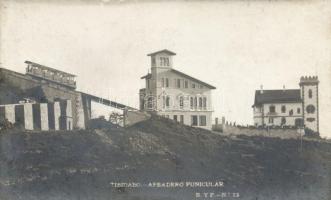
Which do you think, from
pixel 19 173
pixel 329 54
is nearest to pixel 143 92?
pixel 19 173

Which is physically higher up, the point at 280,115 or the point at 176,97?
the point at 176,97

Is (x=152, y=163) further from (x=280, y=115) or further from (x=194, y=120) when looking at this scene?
(x=280, y=115)

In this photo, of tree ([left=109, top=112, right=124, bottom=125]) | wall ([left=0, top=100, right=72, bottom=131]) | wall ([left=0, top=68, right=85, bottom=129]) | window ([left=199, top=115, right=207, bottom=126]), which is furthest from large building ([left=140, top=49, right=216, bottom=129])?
wall ([left=0, top=100, right=72, bottom=131])

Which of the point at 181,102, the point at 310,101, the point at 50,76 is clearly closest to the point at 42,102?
the point at 50,76

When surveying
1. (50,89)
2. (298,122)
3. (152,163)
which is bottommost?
(152,163)

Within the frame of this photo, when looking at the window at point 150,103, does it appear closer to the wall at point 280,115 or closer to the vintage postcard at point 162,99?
the vintage postcard at point 162,99

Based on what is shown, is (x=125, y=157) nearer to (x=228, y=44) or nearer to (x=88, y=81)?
(x=88, y=81)

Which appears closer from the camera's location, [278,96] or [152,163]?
[152,163]
